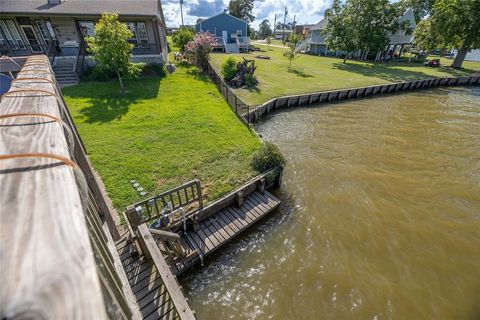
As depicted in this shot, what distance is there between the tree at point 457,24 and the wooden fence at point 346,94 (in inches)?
205

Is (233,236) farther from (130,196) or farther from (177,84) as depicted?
(177,84)

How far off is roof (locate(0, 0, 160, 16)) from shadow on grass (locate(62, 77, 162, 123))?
5992 millimetres

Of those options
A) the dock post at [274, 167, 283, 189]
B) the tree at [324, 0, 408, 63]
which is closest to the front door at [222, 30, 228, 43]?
the tree at [324, 0, 408, 63]

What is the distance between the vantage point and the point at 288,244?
23.5 ft

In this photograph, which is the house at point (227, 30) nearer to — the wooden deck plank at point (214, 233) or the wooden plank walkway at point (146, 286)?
the wooden deck plank at point (214, 233)

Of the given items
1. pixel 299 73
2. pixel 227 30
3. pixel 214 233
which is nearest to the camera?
pixel 214 233

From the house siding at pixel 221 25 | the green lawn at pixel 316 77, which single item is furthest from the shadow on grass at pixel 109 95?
the house siding at pixel 221 25

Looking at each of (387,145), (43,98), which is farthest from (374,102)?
(43,98)

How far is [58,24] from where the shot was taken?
18.8 m

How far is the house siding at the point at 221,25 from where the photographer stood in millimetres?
37453

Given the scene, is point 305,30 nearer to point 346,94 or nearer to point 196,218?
point 346,94

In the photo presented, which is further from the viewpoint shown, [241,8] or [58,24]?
[241,8]

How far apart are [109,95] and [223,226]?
1335cm

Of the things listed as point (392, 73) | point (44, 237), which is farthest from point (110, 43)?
point (392, 73)
